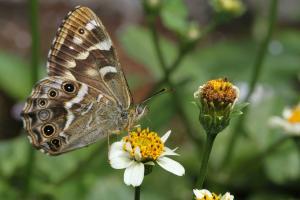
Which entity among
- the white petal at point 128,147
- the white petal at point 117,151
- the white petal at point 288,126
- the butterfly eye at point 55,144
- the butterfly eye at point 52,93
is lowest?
the white petal at point 288,126

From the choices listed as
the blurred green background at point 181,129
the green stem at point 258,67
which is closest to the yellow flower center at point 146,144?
the blurred green background at point 181,129

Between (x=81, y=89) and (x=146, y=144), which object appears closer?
(x=146, y=144)

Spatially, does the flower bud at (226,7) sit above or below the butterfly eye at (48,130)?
above

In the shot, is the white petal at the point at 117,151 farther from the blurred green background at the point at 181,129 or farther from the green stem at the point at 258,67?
the green stem at the point at 258,67

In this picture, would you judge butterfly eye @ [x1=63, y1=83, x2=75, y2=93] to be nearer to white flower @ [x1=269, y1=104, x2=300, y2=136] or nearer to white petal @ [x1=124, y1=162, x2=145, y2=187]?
white petal @ [x1=124, y1=162, x2=145, y2=187]

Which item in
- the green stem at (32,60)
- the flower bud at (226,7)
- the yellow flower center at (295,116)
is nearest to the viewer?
the green stem at (32,60)

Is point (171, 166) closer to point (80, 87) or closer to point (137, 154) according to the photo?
point (137, 154)

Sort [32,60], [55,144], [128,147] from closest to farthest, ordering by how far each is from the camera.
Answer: [128,147] → [55,144] → [32,60]

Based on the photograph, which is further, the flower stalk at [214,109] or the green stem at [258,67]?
the green stem at [258,67]

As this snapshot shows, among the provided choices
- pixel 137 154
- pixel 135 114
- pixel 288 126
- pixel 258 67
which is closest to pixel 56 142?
pixel 135 114
